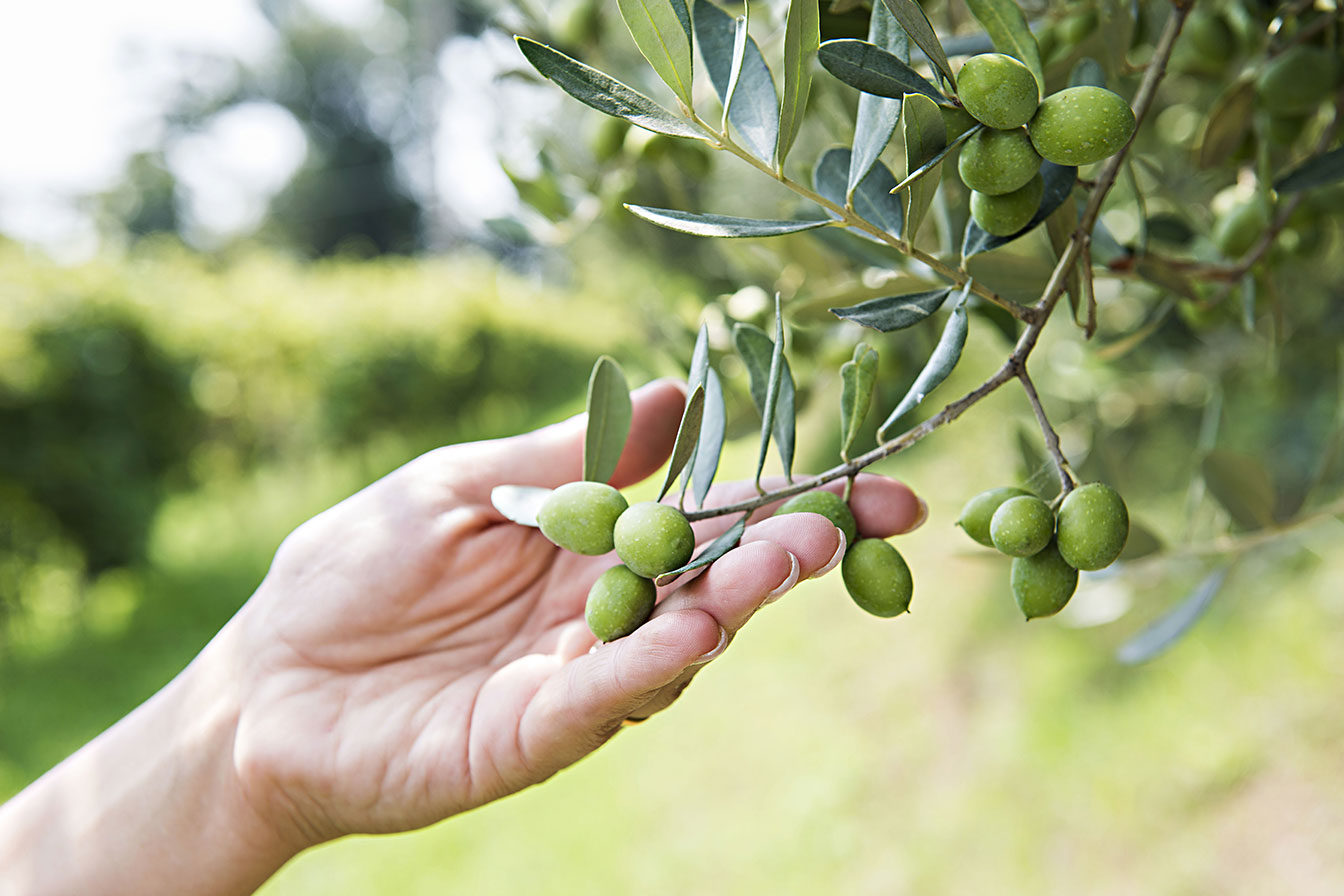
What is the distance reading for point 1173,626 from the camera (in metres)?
0.94

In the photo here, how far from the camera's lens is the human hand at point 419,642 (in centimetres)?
102

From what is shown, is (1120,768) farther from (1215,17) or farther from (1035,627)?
(1215,17)

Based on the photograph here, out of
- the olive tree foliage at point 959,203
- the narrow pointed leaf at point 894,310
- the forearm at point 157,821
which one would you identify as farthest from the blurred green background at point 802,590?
the forearm at point 157,821

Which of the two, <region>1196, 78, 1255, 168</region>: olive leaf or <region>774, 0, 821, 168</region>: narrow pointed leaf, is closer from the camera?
<region>774, 0, 821, 168</region>: narrow pointed leaf

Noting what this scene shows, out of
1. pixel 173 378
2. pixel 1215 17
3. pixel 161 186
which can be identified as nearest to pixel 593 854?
pixel 1215 17

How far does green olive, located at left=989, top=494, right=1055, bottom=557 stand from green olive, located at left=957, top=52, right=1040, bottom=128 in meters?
0.24

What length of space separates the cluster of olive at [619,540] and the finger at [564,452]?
0.32 meters

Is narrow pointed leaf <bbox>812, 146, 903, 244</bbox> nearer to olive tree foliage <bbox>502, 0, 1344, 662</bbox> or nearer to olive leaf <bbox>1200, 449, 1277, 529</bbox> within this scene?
olive tree foliage <bbox>502, 0, 1344, 662</bbox>

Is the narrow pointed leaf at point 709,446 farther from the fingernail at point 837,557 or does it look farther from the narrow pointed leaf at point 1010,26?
the narrow pointed leaf at point 1010,26

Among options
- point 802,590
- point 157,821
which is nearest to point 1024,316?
point 157,821

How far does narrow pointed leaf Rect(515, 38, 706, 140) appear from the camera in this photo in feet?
1.76

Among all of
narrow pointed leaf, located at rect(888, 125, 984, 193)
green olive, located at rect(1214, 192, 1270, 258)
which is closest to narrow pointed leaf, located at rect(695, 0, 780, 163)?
narrow pointed leaf, located at rect(888, 125, 984, 193)

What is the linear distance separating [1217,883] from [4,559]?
5202 millimetres

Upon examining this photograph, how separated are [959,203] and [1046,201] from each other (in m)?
0.12
